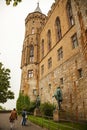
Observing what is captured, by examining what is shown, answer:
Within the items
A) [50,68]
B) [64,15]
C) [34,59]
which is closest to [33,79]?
[34,59]

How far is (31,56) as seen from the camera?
117 feet

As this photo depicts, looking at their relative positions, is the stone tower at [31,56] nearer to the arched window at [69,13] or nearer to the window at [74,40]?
the arched window at [69,13]

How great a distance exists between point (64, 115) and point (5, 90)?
7.05m

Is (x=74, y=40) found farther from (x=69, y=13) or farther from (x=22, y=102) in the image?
(x=22, y=102)

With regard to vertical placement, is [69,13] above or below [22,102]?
above

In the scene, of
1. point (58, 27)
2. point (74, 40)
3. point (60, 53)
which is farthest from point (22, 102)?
point (74, 40)

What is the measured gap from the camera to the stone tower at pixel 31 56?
32.3m

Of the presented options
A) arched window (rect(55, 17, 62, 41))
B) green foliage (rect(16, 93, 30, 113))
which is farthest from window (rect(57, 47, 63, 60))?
green foliage (rect(16, 93, 30, 113))

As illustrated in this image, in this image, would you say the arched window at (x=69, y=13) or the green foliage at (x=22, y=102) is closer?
the arched window at (x=69, y=13)

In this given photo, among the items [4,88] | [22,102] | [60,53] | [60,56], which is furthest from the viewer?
[22,102]

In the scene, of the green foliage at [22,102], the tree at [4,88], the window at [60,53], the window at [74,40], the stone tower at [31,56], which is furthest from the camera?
the stone tower at [31,56]

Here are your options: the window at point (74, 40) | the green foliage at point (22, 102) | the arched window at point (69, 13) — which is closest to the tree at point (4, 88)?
the window at point (74, 40)

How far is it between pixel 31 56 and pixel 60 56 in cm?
1293

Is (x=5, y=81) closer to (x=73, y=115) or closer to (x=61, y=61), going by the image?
(x=73, y=115)
